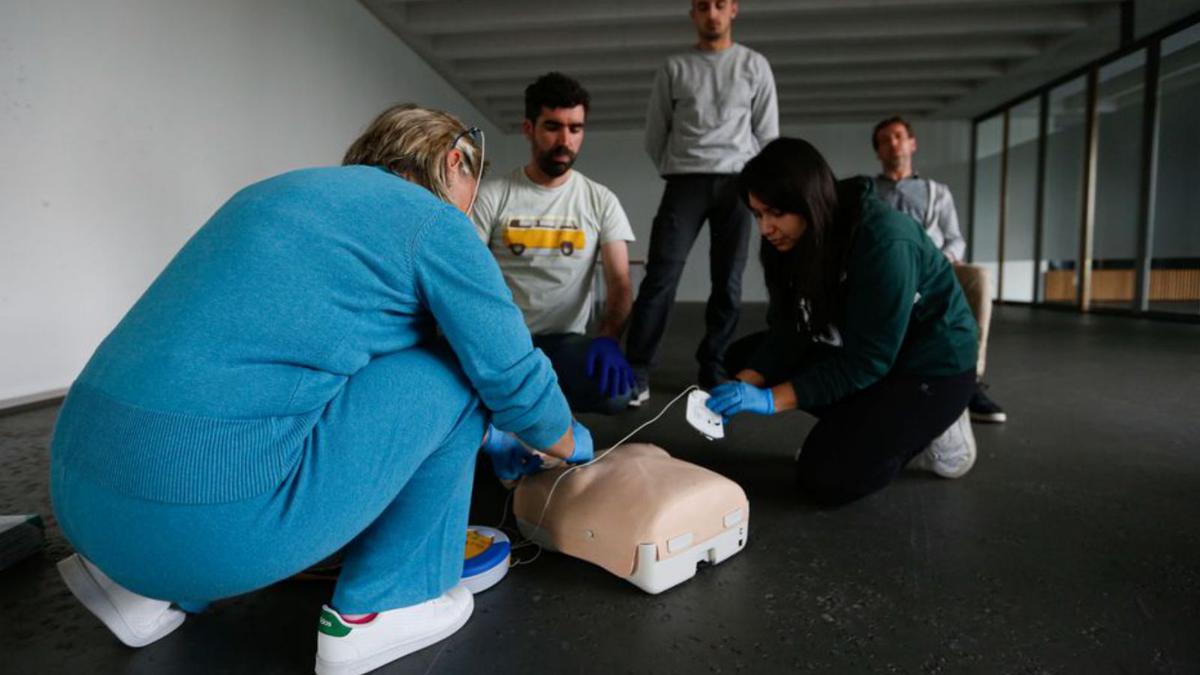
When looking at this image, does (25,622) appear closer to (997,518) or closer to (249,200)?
(249,200)

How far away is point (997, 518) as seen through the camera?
134cm

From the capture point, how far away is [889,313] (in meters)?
1.36

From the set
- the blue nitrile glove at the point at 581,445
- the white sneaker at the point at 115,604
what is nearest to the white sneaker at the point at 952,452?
the blue nitrile glove at the point at 581,445

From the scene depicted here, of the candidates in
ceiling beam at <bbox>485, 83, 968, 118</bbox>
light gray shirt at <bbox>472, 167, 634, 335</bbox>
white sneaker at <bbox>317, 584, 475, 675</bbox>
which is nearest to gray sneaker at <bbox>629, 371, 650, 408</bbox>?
light gray shirt at <bbox>472, 167, 634, 335</bbox>

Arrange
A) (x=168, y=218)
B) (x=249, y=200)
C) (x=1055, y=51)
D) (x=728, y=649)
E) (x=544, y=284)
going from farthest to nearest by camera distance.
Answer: (x=1055, y=51), (x=168, y=218), (x=544, y=284), (x=728, y=649), (x=249, y=200)

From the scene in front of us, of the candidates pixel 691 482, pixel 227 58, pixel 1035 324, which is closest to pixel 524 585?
pixel 691 482

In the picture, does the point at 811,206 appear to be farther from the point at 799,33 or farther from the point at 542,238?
the point at 799,33

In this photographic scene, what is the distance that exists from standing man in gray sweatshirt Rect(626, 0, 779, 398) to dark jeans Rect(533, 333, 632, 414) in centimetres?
68

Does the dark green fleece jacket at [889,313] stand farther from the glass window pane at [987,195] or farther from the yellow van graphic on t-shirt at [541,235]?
the glass window pane at [987,195]

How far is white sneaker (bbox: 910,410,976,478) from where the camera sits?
1.58 meters

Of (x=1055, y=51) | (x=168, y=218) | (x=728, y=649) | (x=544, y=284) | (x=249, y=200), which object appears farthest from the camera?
(x=1055, y=51)

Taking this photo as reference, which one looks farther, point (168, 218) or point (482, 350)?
point (168, 218)

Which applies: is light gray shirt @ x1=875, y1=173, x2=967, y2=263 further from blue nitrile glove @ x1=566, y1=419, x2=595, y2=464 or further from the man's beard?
blue nitrile glove @ x1=566, y1=419, x2=595, y2=464

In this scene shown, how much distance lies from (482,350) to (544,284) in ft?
4.02
